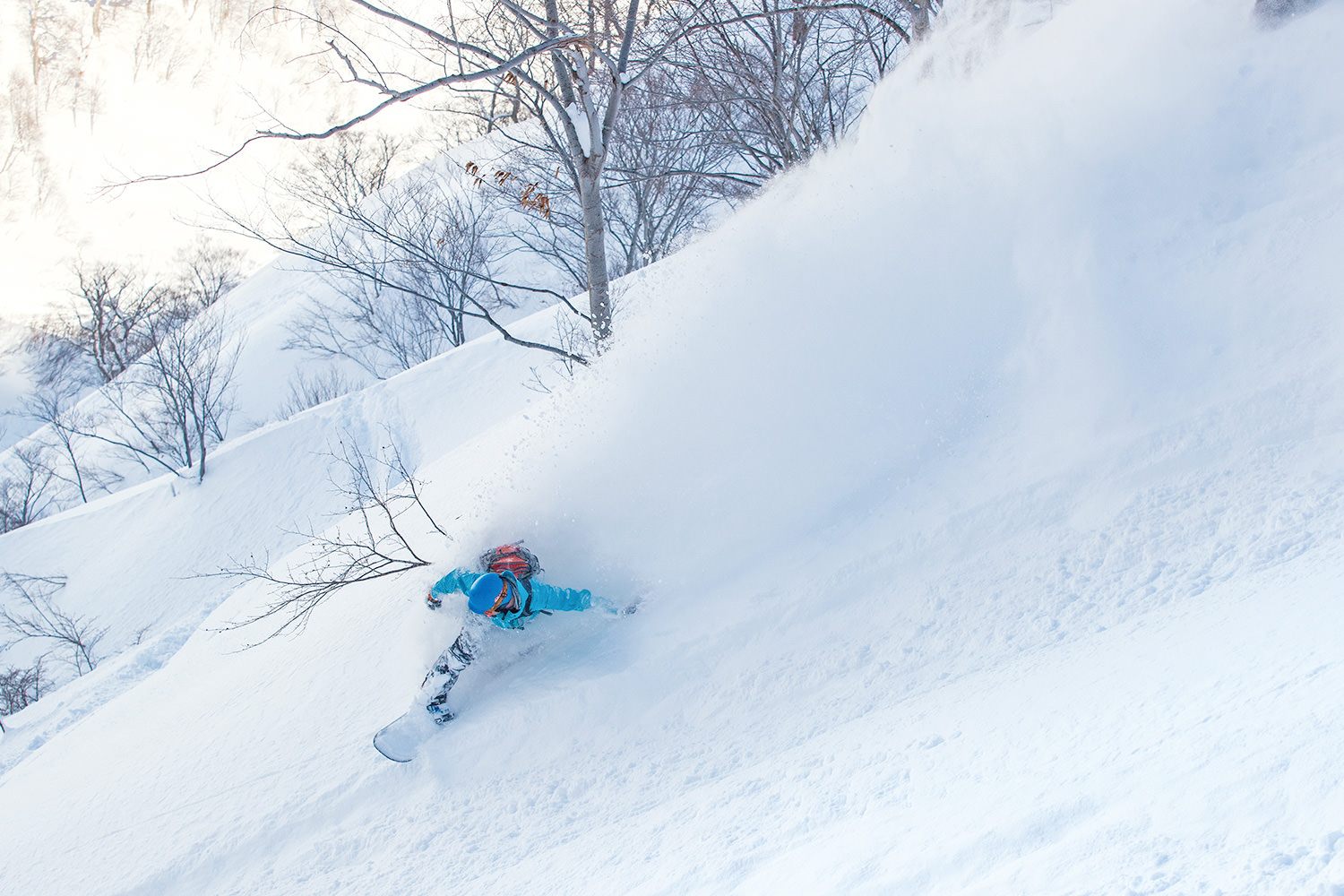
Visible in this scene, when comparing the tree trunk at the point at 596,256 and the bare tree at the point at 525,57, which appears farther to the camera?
the tree trunk at the point at 596,256

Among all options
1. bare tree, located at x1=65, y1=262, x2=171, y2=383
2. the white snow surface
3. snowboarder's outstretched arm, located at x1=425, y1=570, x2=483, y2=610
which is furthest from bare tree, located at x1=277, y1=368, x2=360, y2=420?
snowboarder's outstretched arm, located at x1=425, y1=570, x2=483, y2=610

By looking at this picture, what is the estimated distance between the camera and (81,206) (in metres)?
46.6

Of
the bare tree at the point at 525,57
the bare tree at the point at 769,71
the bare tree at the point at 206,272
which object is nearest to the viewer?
the bare tree at the point at 525,57

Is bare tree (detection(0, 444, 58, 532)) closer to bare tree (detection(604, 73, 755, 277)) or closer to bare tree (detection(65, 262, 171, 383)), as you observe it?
bare tree (detection(65, 262, 171, 383))

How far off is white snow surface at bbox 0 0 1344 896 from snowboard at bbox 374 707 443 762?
116 mm

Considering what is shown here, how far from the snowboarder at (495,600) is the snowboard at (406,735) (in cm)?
6

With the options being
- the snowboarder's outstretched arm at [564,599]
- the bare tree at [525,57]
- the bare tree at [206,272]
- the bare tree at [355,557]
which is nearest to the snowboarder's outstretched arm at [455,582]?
the snowboarder's outstretched arm at [564,599]

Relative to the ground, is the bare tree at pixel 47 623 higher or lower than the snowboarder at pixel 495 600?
higher

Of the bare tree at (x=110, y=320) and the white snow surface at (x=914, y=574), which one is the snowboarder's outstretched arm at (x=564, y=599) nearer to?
the white snow surface at (x=914, y=574)

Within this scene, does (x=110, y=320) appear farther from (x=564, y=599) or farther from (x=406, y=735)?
(x=564, y=599)

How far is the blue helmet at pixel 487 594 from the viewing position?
425 centimetres

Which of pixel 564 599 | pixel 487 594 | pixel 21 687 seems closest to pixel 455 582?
pixel 487 594

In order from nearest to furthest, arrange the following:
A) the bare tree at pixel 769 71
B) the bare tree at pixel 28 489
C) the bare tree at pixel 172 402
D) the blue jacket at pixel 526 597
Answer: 1. the blue jacket at pixel 526 597
2. the bare tree at pixel 769 71
3. the bare tree at pixel 172 402
4. the bare tree at pixel 28 489

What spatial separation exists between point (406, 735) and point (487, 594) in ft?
3.40
